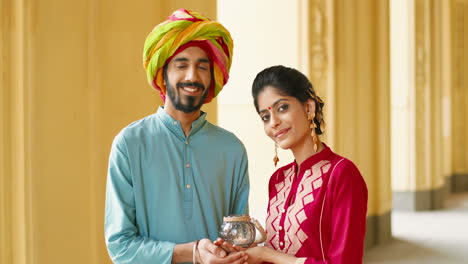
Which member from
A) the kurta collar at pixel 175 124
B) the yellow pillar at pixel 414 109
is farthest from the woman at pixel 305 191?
the yellow pillar at pixel 414 109

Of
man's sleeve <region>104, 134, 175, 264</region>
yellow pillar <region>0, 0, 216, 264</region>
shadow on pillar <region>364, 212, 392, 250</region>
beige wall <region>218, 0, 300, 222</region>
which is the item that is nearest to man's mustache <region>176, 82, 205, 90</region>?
man's sleeve <region>104, 134, 175, 264</region>

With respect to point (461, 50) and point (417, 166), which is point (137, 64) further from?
point (461, 50)

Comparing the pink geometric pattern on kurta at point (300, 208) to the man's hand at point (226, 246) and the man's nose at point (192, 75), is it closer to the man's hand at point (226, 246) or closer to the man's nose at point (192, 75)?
the man's hand at point (226, 246)

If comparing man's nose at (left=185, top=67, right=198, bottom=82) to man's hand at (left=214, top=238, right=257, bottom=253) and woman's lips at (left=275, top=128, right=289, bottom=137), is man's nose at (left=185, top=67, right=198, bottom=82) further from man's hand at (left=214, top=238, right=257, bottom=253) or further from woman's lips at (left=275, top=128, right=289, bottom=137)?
man's hand at (left=214, top=238, right=257, bottom=253)

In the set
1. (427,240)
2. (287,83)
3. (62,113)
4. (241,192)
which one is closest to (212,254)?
(241,192)

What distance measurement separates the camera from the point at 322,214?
2111 mm

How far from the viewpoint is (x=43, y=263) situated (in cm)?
278

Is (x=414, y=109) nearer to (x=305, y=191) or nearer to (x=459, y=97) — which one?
(x=459, y=97)

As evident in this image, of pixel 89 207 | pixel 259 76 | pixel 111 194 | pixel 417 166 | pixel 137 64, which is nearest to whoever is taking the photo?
pixel 111 194

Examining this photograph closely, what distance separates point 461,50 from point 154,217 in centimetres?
1262

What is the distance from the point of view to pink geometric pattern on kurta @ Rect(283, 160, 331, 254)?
2141mm

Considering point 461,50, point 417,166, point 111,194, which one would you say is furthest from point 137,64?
point 461,50

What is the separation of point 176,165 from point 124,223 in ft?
0.86

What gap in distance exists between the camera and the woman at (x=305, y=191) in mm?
2064
